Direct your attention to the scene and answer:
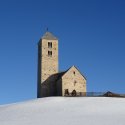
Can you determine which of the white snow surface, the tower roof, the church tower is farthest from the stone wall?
the white snow surface

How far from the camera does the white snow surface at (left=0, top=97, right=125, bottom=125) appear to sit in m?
37.2

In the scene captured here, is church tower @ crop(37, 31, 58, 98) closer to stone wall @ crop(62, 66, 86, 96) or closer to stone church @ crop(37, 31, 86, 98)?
stone church @ crop(37, 31, 86, 98)

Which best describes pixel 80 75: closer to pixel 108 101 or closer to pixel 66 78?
pixel 66 78

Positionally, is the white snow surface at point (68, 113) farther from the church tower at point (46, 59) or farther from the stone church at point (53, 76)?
the church tower at point (46, 59)

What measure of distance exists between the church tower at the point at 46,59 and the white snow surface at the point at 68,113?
21.7 metres

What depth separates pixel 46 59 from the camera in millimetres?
76000

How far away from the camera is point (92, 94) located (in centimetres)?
6469

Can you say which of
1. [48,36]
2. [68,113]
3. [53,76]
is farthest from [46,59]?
[68,113]

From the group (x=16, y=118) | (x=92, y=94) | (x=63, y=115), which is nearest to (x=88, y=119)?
(x=63, y=115)

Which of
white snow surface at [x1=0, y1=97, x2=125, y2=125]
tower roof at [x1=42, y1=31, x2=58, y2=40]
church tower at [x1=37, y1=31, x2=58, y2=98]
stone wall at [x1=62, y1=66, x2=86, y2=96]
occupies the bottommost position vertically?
white snow surface at [x1=0, y1=97, x2=125, y2=125]

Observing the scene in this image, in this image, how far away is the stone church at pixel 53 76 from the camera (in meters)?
72.4

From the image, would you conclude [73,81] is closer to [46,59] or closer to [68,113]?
[46,59]

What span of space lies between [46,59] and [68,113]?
113 ft

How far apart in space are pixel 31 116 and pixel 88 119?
19.0 ft
